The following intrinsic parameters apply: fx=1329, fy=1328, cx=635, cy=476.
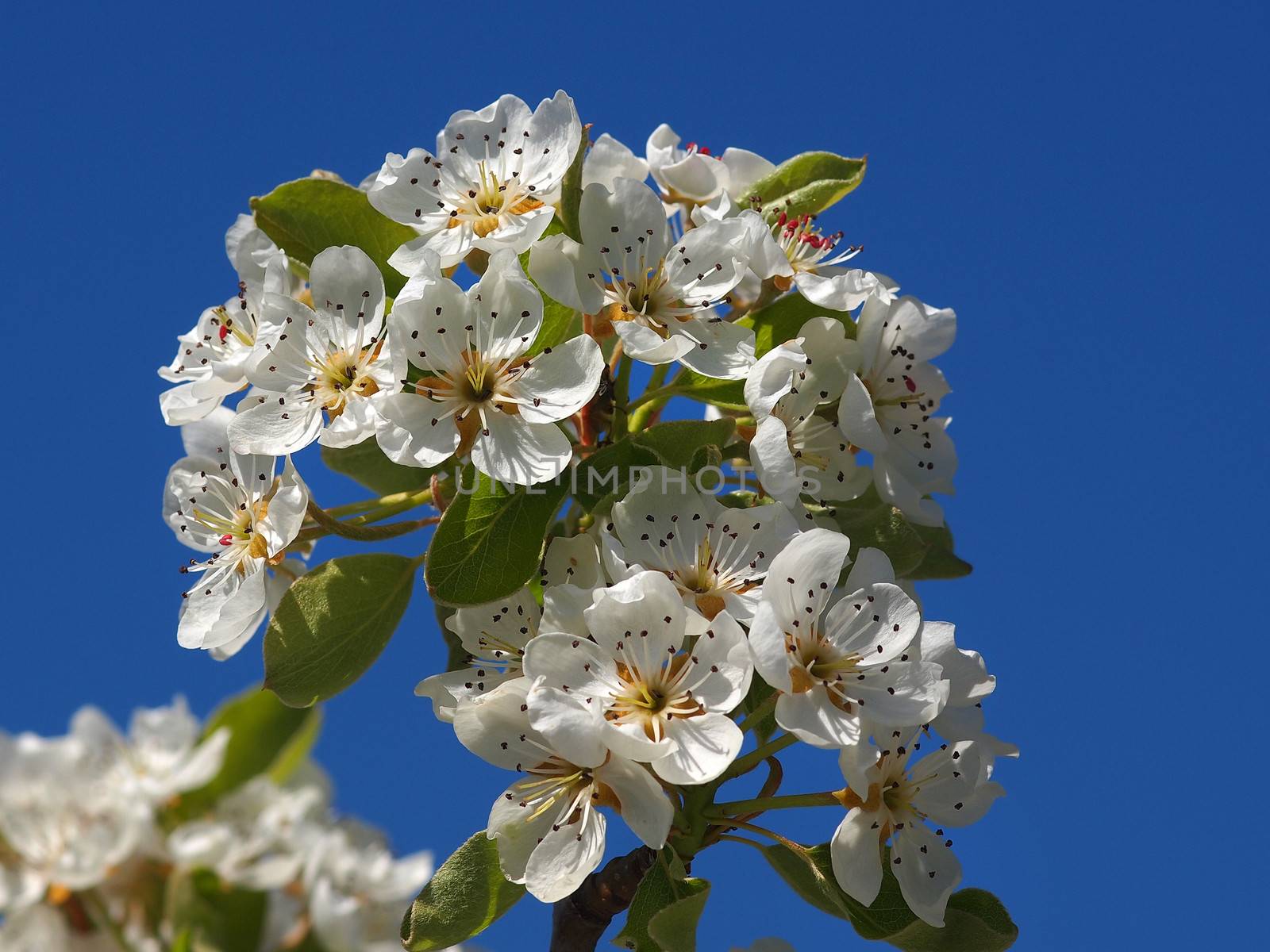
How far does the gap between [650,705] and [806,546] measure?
0.28m

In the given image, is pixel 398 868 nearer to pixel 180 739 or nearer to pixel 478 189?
pixel 180 739

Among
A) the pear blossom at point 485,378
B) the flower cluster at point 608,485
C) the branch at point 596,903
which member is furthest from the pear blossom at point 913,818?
the pear blossom at point 485,378

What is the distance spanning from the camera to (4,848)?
4.61 ft

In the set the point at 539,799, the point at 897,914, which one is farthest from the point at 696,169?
the point at 897,914

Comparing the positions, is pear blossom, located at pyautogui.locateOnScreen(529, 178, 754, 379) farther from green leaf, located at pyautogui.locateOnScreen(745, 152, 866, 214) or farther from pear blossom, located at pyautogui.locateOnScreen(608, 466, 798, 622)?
green leaf, located at pyautogui.locateOnScreen(745, 152, 866, 214)

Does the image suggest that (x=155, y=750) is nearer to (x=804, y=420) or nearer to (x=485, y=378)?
(x=485, y=378)

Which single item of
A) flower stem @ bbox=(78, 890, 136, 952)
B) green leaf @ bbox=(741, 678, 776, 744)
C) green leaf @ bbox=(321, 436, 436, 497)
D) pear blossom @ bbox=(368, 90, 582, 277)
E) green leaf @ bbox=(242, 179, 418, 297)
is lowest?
flower stem @ bbox=(78, 890, 136, 952)

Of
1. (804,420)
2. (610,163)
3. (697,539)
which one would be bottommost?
(697,539)

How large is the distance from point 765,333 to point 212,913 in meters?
1.15

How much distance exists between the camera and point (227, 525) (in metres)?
2.05

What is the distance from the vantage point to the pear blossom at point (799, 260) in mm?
1982

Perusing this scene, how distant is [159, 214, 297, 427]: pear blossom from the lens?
206 cm

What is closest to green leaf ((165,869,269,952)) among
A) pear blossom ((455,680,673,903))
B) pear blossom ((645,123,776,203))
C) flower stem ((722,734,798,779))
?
pear blossom ((455,680,673,903))

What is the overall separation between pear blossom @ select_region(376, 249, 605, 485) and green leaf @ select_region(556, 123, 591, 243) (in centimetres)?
21
